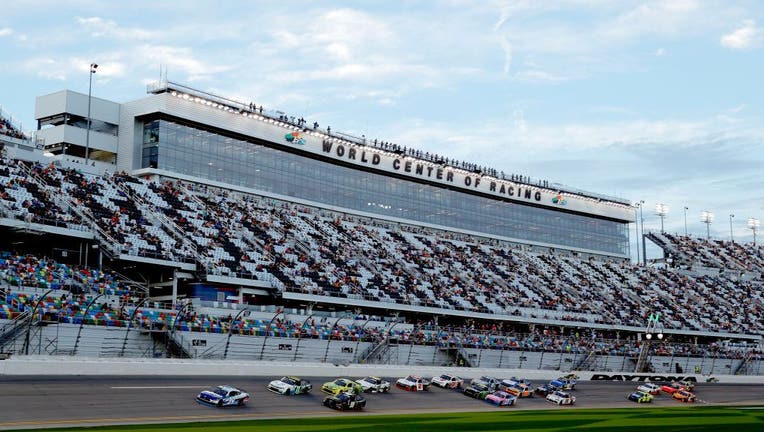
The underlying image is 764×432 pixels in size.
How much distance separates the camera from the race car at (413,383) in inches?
2111

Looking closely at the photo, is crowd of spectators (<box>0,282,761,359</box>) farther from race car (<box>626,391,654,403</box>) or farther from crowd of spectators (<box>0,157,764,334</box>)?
race car (<box>626,391,654,403</box>)

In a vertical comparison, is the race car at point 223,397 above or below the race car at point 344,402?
above

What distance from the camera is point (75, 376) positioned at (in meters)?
43.5

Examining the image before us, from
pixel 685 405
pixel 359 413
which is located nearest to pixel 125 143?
pixel 359 413

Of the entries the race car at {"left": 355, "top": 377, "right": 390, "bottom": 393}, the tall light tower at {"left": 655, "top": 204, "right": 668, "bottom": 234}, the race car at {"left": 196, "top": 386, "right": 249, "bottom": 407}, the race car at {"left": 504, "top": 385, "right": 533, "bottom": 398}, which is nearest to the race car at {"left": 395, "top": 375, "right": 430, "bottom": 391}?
the race car at {"left": 355, "top": 377, "right": 390, "bottom": 393}

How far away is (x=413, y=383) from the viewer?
5378cm

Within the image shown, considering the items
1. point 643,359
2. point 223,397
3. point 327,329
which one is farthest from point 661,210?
point 223,397

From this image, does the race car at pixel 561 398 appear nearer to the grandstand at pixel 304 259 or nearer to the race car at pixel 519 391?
the race car at pixel 519 391

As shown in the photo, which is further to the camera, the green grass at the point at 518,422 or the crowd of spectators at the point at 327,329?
the crowd of spectators at the point at 327,329

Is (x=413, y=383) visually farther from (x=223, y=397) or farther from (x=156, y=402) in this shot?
(x=156, y=402)

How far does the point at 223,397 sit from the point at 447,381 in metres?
19.3

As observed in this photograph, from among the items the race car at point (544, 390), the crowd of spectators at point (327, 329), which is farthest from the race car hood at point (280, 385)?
the race car at point (544, 390)

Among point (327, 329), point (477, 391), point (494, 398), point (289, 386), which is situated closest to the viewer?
point (289, 386)

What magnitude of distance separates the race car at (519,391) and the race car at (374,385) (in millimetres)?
9638
